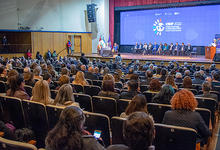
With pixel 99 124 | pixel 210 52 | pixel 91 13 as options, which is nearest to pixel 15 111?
pixel 99 124

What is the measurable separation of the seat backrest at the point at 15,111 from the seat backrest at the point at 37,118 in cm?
8

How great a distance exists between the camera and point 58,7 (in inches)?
683

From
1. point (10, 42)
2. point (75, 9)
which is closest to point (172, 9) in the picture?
point (75, 9)

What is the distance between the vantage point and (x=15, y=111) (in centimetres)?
318

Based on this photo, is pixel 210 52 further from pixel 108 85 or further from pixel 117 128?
pixel 117 128

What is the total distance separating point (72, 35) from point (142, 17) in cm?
602

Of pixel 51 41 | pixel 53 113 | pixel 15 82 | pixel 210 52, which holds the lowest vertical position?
pixel 53 113

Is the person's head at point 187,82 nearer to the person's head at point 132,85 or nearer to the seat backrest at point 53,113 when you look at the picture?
the person's head at point 132,85

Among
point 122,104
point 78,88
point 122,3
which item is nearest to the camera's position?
point 122,104

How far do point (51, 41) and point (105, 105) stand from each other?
1445 centimetres

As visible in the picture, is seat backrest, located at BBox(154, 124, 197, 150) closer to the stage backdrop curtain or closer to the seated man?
the seated man

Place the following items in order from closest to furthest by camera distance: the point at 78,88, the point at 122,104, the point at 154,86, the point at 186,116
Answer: the point at 186,116, the point at 122,104, the point at 154,86, the point at 78,88

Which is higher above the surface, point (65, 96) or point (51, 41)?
point (51, 41)

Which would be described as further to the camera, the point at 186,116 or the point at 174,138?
the point at 186,116
